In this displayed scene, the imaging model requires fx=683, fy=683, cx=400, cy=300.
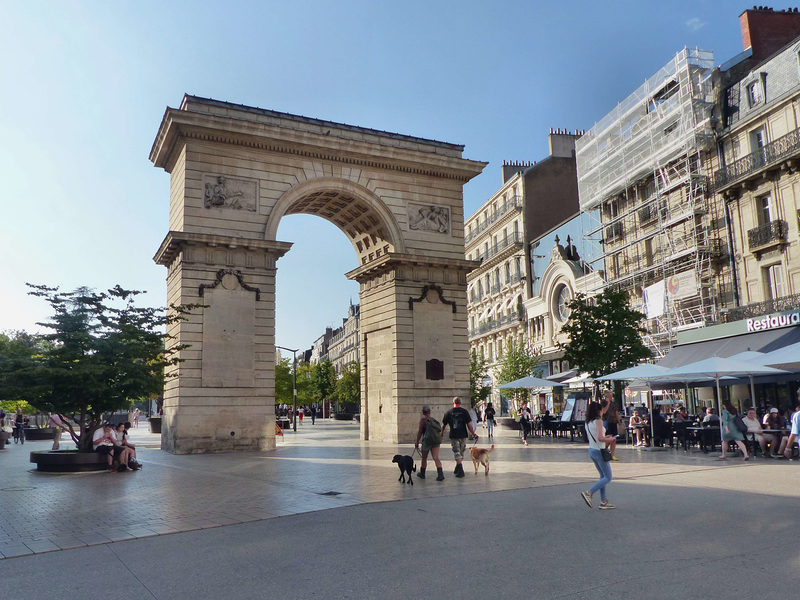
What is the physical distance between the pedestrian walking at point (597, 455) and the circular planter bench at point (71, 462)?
41.1 feet

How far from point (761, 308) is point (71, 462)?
2521 centimetres

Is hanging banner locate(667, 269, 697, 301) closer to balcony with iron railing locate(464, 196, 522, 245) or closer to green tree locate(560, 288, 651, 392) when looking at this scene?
green tree locate(560, 288, 651, 392)

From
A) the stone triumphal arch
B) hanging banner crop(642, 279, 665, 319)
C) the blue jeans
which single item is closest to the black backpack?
the blue jeans

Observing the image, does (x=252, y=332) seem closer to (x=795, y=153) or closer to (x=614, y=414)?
(x=614, y=414)

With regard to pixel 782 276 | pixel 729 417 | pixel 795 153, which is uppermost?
pixel 795 153

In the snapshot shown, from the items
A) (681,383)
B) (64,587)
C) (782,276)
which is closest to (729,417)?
(681,383)

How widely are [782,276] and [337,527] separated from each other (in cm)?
2445

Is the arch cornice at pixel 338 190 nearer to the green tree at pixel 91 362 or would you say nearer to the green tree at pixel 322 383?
the green tree at pixel 91 362

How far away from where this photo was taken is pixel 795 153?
1006 inches

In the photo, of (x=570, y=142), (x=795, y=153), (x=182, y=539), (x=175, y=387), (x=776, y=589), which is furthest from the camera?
(x=570, y=142)

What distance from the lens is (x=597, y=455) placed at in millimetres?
9672

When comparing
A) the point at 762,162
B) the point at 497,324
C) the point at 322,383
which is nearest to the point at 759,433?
the point at 762,162

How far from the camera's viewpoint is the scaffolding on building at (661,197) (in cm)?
3189

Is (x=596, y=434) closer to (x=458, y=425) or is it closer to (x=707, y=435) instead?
(x=458, y=425)
